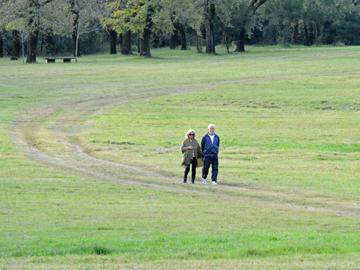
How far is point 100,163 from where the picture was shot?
1344 inches

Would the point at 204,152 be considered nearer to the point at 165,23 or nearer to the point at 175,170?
the point at 175,170

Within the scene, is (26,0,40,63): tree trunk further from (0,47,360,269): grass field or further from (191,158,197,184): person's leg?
(191,158,197,184): person's leg

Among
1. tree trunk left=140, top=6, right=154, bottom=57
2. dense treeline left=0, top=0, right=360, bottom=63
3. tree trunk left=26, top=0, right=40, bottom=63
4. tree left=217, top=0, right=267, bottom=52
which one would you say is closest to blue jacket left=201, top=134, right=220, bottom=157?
dense treeline left=0, top=0, right=360, bottom=63

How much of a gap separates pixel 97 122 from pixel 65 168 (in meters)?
15.2

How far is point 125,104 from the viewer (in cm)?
5531

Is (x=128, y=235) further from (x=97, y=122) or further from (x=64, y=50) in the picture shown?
(x=64, y=50)

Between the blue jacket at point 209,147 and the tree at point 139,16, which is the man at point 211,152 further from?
the tree at point 139,16

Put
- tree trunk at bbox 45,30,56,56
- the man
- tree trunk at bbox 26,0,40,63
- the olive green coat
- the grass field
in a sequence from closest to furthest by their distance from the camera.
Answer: the grass field → the man → the olive green coat → tree trunk at bbox 26,0,40,63 → tree trunk at bbox 45,30,56,56

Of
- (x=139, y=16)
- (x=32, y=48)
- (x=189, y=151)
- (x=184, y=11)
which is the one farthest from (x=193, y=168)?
(x=184, y=11)

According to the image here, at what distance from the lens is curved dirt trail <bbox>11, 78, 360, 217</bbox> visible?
79.5 feet

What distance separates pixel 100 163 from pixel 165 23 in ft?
218

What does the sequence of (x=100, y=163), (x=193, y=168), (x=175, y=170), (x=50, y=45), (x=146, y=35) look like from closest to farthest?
(x=193, y=168)
(x=175, y=170)
(x=100, y=163)
(x=146, y=35)
(x=50, y=45)

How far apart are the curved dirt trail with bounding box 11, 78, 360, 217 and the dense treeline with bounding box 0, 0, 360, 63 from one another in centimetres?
3865

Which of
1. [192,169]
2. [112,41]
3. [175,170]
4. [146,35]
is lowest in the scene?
[112,41]
